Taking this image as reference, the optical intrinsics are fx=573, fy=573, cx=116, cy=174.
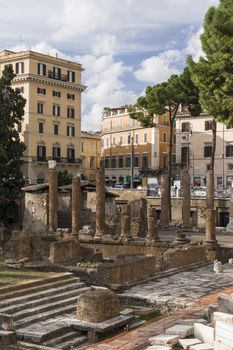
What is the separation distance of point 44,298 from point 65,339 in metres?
2.86

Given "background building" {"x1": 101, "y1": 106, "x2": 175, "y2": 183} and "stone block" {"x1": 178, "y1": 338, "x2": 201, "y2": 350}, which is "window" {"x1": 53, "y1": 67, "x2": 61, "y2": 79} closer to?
"background building" {"x1": 101, "y1": 106, "x2": 175, "y2": 183}

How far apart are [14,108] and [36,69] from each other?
16.5 meters

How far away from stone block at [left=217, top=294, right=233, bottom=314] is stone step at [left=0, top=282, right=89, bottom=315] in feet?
18.1

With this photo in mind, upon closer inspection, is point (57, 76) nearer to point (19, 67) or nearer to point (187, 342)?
point (19, 67)

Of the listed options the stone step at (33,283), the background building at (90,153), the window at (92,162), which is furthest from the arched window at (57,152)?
the stone step at (33,283)

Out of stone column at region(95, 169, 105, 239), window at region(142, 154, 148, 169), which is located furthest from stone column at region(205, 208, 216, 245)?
window at region(142, 154, 148, 169)

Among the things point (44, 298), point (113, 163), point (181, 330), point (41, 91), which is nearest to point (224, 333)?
point (181, 330)

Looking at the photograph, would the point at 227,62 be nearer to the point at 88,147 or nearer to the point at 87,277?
the point at 87,277

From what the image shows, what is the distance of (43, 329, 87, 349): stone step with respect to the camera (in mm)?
13297

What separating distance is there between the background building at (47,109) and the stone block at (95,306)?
3751cm

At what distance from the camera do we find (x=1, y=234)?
32.4m

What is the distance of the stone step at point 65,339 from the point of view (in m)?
13.3

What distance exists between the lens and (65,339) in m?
13.7

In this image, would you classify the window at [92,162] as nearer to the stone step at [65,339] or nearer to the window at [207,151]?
the window at [207,151]
